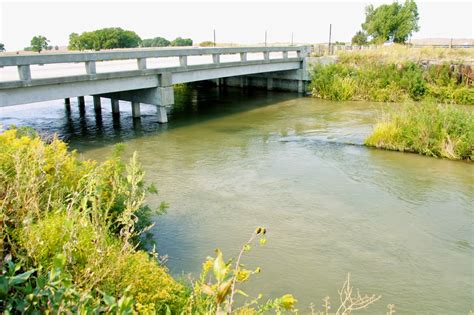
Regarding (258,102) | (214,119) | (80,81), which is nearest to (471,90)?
(258,102)

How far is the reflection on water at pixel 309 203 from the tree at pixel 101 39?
174 ft

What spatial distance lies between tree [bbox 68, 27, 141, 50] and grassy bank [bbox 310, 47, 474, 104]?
4920cm

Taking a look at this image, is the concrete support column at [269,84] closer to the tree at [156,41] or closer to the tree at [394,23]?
the tree at [394,23]

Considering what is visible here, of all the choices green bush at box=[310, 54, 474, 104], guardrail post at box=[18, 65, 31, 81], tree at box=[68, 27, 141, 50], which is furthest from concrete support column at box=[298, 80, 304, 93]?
tree at box=[68, 27, 141, 50]

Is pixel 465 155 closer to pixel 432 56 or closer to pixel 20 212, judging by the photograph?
pixel 20 212

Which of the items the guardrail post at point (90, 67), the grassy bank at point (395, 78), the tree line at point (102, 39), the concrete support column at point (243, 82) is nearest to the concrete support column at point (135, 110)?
the guardrail post at point (90, 67)

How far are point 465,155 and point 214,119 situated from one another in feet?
28.1

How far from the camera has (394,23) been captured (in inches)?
1686

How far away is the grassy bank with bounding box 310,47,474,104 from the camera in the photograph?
19906 mm

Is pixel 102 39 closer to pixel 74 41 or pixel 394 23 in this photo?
pixel 74 41

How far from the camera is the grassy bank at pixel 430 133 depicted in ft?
36.2

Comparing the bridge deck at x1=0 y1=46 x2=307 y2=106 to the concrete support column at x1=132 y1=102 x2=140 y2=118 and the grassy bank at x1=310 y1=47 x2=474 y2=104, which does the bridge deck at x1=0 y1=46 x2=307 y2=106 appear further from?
the grassy bank at x1=310 y1=47 x2=474 y2=104

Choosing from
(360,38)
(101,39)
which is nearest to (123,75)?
(360,38)

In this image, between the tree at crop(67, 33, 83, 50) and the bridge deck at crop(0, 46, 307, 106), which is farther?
the tree at crop(67, 33, 83, 50)
